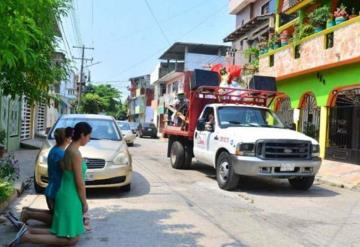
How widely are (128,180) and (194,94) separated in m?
4.61

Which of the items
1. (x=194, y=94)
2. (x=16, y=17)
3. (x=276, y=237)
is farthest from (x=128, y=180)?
(x=16, y=17)

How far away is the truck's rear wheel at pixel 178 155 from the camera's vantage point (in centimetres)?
1433

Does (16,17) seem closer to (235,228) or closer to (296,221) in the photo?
(235,228)

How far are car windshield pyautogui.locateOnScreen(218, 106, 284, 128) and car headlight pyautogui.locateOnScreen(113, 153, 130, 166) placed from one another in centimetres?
302

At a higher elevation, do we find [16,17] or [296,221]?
[16,17]

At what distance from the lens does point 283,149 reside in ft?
34.2

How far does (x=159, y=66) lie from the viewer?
5819cm

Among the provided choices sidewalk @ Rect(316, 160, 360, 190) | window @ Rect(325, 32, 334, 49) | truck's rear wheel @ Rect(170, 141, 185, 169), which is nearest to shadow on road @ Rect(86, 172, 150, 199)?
truck's rear wheel @ Rect(170, 141, 185, 169)

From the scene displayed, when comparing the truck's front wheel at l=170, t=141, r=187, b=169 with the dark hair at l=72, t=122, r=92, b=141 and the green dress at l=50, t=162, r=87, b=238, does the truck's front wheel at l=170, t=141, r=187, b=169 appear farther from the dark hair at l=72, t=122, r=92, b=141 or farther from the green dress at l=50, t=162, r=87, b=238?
the green dress at l=50, t=162, r=87, b=238

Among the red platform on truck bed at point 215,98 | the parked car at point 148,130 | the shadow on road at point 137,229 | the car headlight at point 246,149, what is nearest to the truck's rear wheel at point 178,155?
the red platform on truck bed at point 215,98

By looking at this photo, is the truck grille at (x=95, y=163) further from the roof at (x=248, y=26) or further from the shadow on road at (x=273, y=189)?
the roof at (x=248, y=26)

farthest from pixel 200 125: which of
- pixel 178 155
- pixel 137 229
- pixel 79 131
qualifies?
pixel 79 131

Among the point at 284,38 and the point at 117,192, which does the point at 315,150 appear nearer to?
the point at 117,192

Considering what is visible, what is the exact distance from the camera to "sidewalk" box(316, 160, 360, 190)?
495 inches
